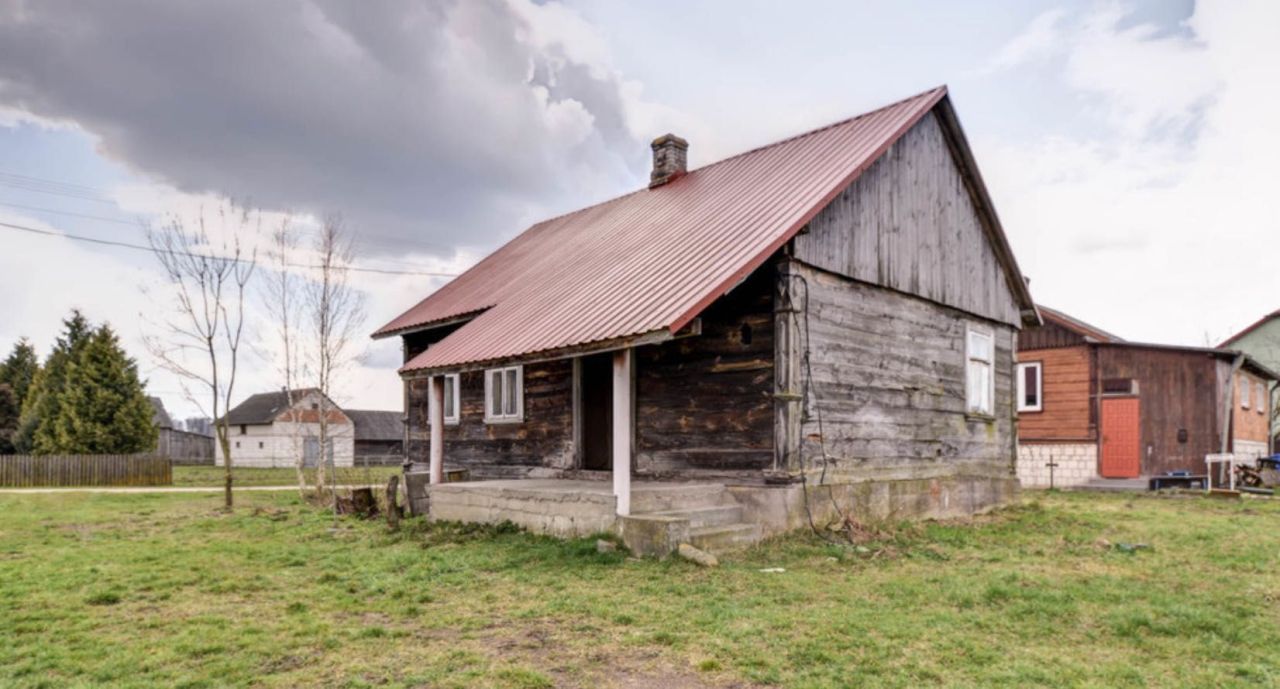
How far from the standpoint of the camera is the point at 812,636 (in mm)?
6457

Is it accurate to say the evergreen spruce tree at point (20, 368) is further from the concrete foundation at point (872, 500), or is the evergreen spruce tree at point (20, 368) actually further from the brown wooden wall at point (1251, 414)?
the brown wooden wall at point (1251, 414)

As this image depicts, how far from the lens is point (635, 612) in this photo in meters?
7.26

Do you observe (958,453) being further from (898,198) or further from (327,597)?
(327,597)

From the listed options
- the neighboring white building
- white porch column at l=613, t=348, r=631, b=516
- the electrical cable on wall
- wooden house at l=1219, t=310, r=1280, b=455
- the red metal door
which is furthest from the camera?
the neighboring white building

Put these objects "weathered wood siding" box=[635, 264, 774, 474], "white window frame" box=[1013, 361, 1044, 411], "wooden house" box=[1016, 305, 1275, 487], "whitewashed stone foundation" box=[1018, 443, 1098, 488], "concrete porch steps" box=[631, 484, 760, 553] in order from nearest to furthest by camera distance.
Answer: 1. "concrete porch steps" box=[631, 484, 760, 553]
2. "weathered wood siding" box=[635, 264, 774, 474]
3. "wooden house" box=[1016, 305, 1275, 487]
4. "whitewashed stone foundation" box=[1018, 443, 1098, 488]
5. "white window frame" box=[1013, 361, 1044, 411]

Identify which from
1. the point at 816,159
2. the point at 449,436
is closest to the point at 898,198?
the point at 816,159

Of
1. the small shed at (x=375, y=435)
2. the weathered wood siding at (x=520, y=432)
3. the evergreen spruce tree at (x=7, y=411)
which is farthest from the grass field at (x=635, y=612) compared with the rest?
the small shed at (x=375, y=435)

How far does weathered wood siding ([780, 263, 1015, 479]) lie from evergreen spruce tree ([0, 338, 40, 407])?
50.5 meters

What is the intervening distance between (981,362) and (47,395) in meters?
42.9

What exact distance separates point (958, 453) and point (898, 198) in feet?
15.9

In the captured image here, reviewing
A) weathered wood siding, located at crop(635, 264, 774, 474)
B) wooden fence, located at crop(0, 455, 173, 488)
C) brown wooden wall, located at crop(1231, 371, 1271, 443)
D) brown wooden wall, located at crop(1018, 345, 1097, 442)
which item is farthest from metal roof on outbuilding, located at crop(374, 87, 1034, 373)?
wooden fence, located at crop(0, 455, 173, 488)

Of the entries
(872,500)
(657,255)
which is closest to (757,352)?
(657,255)

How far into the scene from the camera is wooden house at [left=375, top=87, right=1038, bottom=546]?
36.3 ft

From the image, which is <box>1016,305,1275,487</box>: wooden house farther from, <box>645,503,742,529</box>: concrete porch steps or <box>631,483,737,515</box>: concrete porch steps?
<box>645,503,742,529</box>: concrete porch steps
